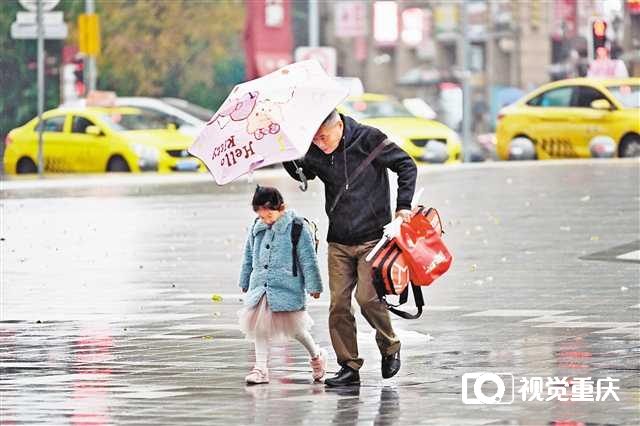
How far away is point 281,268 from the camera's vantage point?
11.6 m

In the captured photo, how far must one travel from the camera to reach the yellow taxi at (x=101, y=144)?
123ft

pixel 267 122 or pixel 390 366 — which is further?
pixel 390 366

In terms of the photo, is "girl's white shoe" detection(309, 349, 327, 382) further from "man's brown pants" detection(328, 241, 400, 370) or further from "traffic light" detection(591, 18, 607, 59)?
"traffic light" detection(591, 18, 607, 59)

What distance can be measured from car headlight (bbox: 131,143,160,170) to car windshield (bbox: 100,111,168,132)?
0.75 meters

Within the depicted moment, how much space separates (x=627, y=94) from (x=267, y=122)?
2699 centimetres

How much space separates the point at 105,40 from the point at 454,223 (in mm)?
39729

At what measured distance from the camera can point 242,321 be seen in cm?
1173

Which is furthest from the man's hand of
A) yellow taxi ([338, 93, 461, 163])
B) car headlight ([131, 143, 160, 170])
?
car headlight ([131, 143, 160, 170])

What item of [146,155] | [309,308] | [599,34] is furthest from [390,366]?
[599,34]

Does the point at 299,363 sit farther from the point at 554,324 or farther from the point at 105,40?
the point at 105,40

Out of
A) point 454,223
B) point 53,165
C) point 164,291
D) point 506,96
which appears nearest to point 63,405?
point 164,291

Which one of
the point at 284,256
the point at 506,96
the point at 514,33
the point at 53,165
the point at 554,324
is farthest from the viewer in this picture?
the point at 514,33

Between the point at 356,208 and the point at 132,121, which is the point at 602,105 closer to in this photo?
the point at 132,121

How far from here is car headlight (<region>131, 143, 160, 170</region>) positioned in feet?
123
